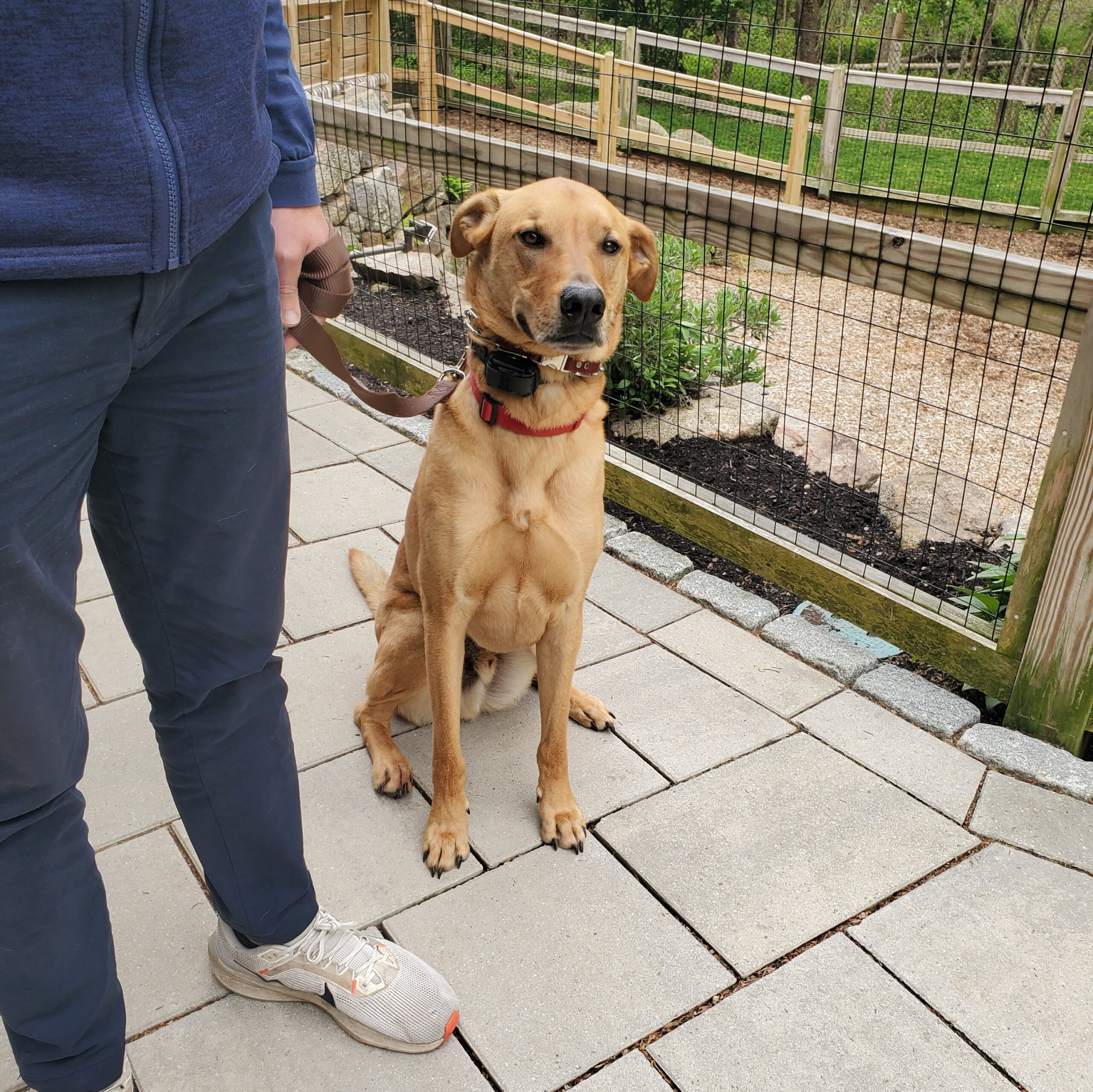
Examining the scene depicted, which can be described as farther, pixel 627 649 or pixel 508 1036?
pixel 627 649

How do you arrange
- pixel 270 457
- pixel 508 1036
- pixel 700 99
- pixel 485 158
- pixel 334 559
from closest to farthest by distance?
pixel 270 457
pixel 508 1036
pixel 334 559
pixel 485 158
pixel 700 99

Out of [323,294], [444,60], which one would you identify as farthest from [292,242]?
[444,60]

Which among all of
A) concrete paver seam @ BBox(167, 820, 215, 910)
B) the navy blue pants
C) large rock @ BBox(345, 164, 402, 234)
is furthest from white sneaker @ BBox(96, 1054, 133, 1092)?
large rock @ BBox(345, 164, 402, 234)

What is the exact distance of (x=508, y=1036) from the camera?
1.84 meters

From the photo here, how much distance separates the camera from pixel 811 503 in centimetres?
385

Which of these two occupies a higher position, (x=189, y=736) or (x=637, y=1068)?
(x=189, y=736)

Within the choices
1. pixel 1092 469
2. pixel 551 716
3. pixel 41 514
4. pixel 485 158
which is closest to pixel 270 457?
pixel 41 514

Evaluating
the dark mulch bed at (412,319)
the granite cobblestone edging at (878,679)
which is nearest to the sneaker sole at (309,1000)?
the granite cobblestone edging at (878,679)

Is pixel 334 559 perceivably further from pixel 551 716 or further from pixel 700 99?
pixel 700 99

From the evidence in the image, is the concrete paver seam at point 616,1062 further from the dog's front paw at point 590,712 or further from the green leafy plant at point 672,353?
the green leafy plant at point 672,353

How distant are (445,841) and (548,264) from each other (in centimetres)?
137

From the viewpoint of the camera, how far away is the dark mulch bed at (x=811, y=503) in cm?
343

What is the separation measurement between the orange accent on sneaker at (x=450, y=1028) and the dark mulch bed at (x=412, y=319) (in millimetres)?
3566

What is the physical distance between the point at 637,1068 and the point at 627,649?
4.74ft
